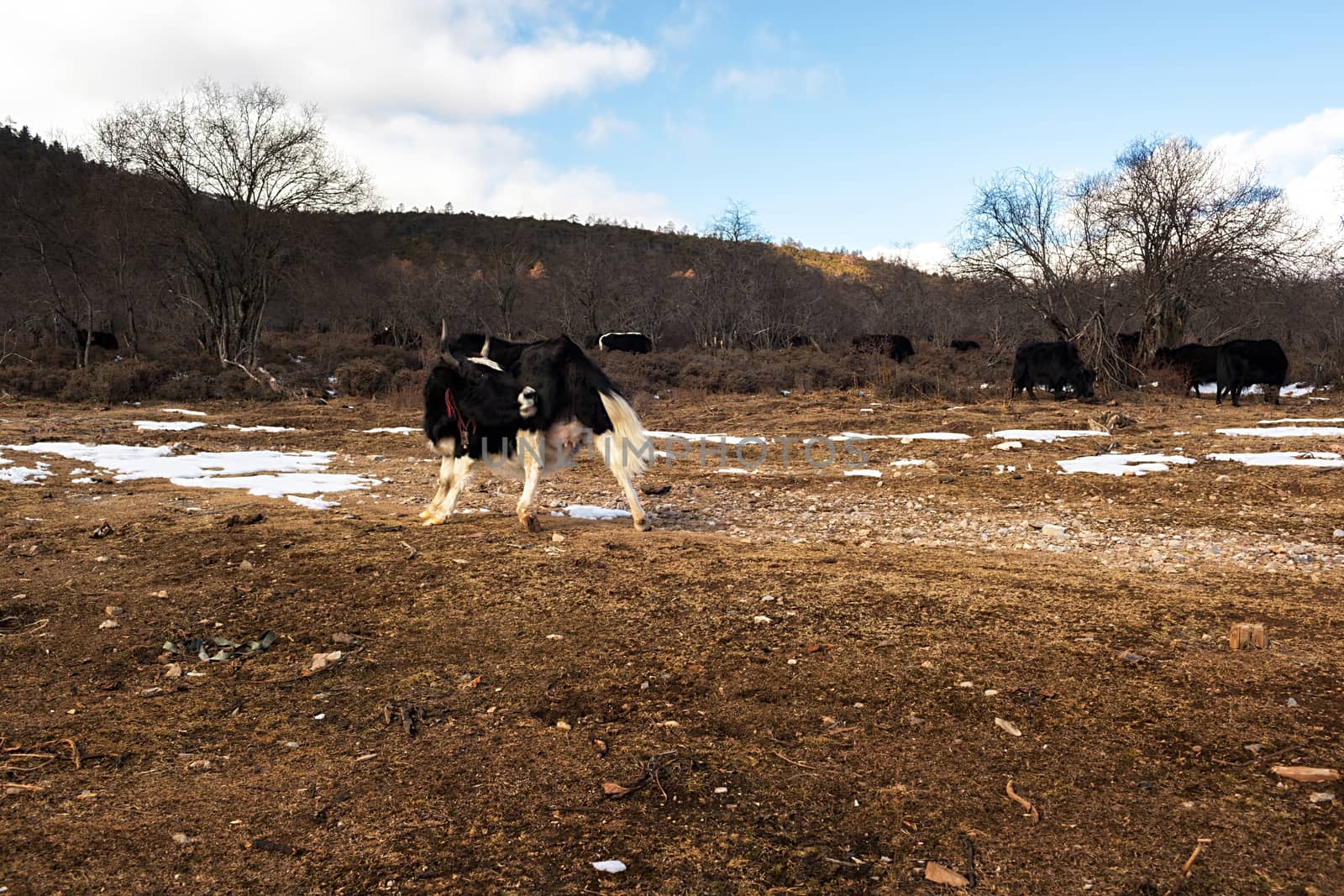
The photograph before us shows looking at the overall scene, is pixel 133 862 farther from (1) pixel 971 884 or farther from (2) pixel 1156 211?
(2) pixel 1156 211

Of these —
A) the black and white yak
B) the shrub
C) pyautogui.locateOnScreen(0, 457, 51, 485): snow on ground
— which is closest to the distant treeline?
the shrub

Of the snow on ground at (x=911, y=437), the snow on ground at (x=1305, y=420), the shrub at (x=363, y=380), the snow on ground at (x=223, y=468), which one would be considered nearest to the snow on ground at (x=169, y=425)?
the snow on ground at (x=223, y=468)

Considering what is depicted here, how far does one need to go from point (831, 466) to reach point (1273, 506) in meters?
5.02

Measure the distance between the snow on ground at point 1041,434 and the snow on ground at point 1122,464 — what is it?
191 centimetres

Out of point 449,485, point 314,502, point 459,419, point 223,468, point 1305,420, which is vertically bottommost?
point 314,502

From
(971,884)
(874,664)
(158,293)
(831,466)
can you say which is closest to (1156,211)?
(831,466)

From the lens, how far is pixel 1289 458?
9.42 metres

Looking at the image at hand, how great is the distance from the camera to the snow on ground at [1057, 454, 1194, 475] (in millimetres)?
9430

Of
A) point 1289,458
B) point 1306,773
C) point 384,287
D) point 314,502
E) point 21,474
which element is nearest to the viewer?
point 1306,773

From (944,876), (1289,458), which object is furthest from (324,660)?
(1289,458)

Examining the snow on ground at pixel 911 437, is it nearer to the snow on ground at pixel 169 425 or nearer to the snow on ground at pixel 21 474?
the snow on ground at pixel 21 474

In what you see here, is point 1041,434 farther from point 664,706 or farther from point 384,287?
point 384,287

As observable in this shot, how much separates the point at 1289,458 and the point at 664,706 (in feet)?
32.0

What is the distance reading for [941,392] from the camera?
2084 centimetres
